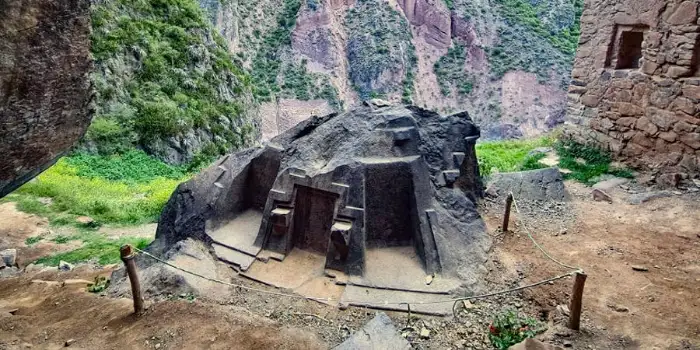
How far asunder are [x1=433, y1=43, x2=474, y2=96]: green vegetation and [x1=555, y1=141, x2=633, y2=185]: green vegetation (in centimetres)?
3964

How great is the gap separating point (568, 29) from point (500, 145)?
43759 millimetres

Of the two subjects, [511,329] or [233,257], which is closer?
[511,329]

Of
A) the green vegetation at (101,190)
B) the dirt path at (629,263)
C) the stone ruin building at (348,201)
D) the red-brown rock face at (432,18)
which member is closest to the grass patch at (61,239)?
the green vegetation at (101,190)

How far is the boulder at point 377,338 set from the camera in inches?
195

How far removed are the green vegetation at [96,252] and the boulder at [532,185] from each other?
694 cm

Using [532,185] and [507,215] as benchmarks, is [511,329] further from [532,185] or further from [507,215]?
[532,185]

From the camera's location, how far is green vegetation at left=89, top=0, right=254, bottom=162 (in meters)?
19.2

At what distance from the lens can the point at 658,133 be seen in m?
9.39

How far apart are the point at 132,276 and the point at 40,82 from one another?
250 centimetres

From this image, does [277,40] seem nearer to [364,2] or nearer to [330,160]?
[364,2]

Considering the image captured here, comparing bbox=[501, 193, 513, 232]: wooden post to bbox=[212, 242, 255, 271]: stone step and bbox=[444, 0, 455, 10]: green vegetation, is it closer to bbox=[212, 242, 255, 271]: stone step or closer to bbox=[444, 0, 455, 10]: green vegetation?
bbox=[212, 242, 255, 271]: stone step

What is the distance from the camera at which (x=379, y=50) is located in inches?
1943

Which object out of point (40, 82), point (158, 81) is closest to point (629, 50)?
point (40, 82)

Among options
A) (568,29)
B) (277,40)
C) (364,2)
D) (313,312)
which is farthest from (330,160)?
(568,29)
